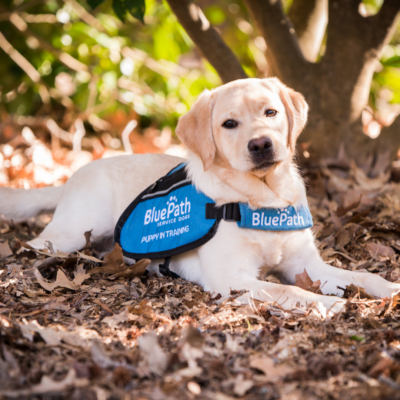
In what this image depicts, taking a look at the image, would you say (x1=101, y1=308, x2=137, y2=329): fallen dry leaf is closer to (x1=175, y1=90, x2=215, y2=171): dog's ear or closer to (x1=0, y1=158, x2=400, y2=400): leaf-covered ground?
(x1=0, y1=158, x2=400, y2=400): leaf-covered ground

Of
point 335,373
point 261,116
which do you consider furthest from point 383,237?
point 335,373

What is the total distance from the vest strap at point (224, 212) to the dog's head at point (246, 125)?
0.83 ft

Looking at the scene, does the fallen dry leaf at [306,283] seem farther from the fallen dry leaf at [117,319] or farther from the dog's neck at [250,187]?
the fallen dry leaf at [117,319]

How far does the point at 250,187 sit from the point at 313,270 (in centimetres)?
74

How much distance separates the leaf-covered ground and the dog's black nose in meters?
0.88

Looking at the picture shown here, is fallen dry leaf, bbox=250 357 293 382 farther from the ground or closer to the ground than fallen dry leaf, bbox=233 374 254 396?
closer to the ground

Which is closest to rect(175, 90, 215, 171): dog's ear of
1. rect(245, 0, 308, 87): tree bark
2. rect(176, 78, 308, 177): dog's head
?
rect(176, 78, 308, 177): dog's head

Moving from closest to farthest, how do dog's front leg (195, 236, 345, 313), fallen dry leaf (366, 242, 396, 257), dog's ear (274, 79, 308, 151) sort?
dog's front leg (195, 236, 345, 313) < dog's ear (274, 79, 308, 151) < fallen dry leaf (366, 242, 396, 257)

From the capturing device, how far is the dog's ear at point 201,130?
2.89 meters

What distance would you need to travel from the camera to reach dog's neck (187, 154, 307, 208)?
288 cm

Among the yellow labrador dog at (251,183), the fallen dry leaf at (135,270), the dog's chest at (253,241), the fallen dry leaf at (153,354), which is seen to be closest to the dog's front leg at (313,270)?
the yellow labrador dog at (251,183)

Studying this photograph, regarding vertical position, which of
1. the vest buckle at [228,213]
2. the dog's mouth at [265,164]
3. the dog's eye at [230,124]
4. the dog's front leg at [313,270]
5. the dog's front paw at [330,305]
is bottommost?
the dog's front leg at [313,270]

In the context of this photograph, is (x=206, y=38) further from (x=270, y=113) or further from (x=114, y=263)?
(x=114, y=263)

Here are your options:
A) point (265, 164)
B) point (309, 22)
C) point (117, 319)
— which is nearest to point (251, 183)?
point (265, 164)
